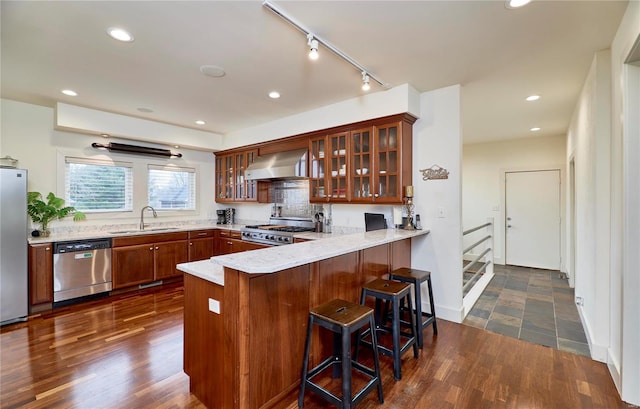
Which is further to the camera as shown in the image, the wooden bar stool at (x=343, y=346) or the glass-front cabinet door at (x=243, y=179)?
the glass-front cabinet door at (x=243, y=179)

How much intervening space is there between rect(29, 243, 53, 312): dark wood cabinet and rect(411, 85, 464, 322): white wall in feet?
14.7

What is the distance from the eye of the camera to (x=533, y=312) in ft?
11.1

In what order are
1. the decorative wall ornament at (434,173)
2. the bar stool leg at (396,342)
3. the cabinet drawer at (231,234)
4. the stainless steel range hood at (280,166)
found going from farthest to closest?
the cabinet drawer at (231,234), the stainless steel range hood at (280,166), the decorative wall ornament at (434,173), the bar stool leg at (396,342)

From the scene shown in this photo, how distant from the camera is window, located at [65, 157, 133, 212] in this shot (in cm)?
412

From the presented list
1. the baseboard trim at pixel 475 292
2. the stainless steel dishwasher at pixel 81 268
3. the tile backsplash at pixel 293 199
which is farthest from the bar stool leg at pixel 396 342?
the stainless steel dishwasher at pixel 81 268

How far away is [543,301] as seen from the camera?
12.4 ft

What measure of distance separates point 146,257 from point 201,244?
89 cm

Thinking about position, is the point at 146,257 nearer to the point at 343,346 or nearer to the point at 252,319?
the point at 252,319

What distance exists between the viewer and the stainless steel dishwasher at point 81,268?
3.52m

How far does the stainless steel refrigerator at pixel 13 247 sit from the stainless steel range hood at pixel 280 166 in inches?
108

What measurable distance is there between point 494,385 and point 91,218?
537 cm

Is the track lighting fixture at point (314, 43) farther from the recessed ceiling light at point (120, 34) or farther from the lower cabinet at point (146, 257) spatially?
the lower cabinet at point (146, 257)

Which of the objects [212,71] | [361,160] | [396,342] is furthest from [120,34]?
[396,342]

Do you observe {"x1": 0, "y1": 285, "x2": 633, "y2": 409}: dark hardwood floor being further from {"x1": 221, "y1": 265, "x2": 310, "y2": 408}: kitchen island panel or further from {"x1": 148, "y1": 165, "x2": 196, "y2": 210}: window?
{"x1": 148, "y1": 165, "x2": 196, "y2": 210}: window
